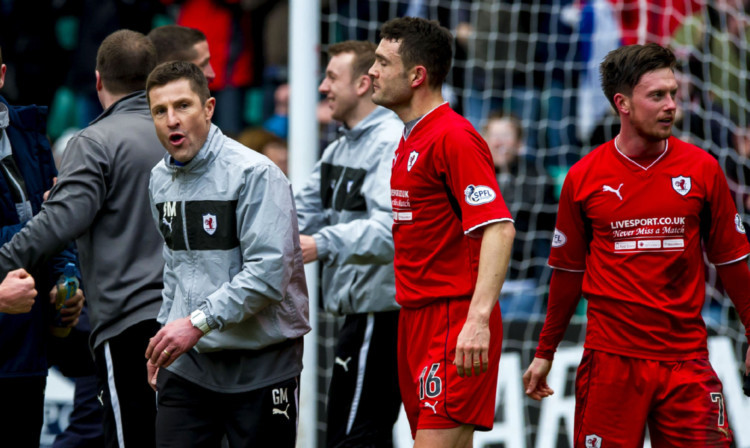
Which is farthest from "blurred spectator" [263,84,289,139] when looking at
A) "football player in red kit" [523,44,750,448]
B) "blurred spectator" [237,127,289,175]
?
"football player in red kit" [523,44,750,448]

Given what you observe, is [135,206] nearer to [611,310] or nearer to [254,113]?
[611,310]

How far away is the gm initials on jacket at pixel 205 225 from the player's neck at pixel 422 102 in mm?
789

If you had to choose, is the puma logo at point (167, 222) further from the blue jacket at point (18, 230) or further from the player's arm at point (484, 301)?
the player's arm at point (484, 301)

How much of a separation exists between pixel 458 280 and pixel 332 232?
3.27 feet

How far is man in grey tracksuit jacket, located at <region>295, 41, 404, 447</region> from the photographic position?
5.09 meters

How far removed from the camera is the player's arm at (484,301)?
384 centimetres

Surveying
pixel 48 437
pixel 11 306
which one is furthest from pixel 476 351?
pixel 48 437

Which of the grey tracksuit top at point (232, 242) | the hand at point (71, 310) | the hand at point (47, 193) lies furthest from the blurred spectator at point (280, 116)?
the grey tracksuit top at point (232, 242)

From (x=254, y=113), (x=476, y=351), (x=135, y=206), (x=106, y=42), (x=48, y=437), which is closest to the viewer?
(x=476, y=351)

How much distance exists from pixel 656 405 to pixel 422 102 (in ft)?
4.83

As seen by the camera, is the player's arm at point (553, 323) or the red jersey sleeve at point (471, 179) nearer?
the red jersey sleeve at point (471, 179)

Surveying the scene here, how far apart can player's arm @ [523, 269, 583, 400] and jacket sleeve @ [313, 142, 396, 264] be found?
2.79 feet

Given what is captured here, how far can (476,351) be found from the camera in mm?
3834

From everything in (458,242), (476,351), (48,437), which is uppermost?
(458,242)
